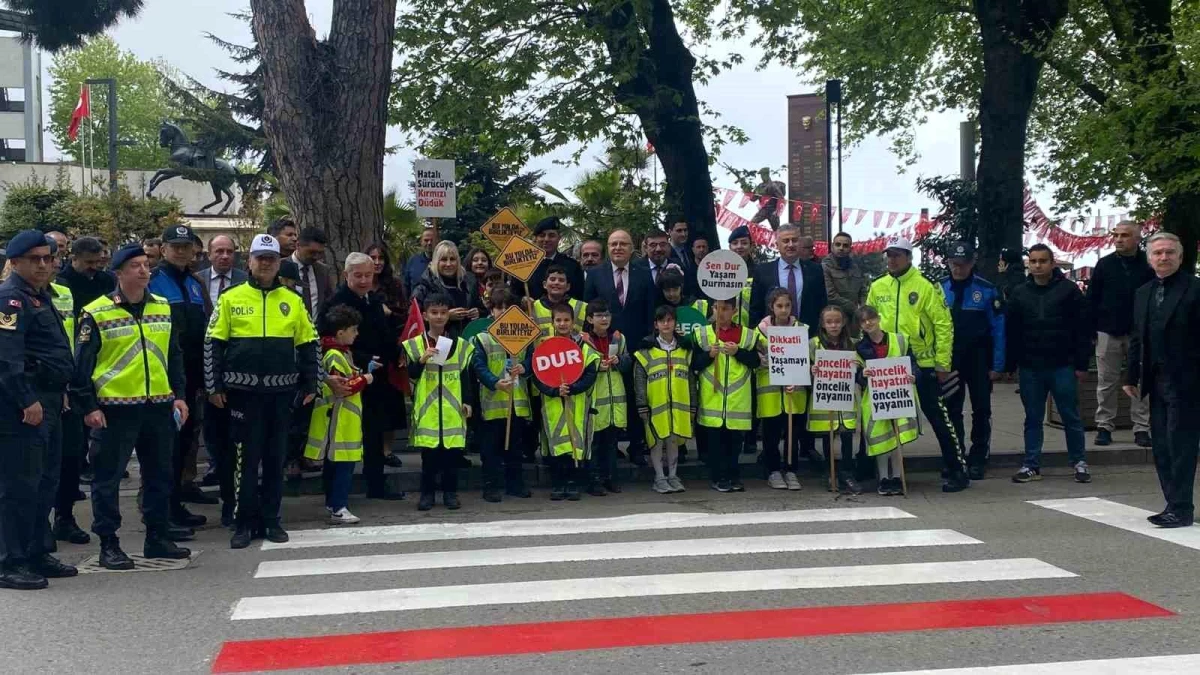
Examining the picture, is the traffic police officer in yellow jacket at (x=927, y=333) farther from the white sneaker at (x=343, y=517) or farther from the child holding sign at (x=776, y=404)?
the white sneaker at (x=343, y=517)

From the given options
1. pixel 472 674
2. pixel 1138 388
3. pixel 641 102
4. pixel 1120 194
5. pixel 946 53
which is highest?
pixel 946 53

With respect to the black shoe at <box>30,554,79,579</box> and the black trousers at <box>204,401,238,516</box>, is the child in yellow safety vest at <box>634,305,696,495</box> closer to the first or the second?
the black trousers at <box>204,401,238,516</box>

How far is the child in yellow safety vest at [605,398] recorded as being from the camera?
1062cm

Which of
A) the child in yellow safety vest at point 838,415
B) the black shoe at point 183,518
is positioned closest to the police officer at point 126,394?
the black shoe at point 183,518

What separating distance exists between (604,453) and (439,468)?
1.48m

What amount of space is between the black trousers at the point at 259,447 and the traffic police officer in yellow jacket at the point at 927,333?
5218 millimetres

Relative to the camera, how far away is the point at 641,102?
1675cm

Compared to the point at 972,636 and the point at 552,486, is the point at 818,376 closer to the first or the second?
the point at 552,486

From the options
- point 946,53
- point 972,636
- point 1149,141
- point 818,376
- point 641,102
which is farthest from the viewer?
point 946,53

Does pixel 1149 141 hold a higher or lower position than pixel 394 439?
higher

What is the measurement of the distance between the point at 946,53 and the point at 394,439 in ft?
53.6

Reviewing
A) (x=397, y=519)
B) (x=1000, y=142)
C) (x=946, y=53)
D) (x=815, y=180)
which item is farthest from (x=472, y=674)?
(x=946, y=53)

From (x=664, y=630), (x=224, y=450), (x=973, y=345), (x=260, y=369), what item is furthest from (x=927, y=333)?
(x=224, y=450)

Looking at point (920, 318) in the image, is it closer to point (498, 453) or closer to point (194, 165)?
point (498, 453)
